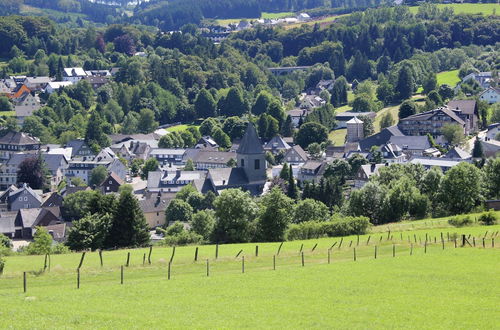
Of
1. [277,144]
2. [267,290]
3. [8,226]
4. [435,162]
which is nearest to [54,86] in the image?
[277,144]

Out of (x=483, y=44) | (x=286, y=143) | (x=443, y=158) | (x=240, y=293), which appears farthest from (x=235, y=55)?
(x=240, y=293)

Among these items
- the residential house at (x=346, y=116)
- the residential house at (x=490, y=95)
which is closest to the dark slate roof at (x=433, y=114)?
the residential house at (x=346, y=116)

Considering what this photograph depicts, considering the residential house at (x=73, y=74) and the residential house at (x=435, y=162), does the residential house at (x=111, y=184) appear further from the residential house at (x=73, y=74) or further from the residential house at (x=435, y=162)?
the residential house at (x=73, y=74)

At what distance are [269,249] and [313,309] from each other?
50.5 feet

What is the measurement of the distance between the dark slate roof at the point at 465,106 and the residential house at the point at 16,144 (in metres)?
54.3

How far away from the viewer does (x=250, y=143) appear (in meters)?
81.3

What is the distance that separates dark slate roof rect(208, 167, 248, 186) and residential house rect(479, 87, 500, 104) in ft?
168

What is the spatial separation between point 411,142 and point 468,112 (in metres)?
12.1

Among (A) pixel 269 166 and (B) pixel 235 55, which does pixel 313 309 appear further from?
(B) pixel 235 55

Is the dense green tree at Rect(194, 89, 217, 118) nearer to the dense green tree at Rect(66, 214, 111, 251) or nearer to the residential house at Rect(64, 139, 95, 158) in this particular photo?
the residential house at Rect(64, 139, 95, 158)

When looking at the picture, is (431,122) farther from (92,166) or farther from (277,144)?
(92,166)

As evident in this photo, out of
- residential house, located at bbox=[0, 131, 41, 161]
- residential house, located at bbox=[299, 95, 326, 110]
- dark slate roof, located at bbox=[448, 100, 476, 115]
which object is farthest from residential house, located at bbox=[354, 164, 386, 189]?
residential house, located at bbox=[299, 95, 326, 110]

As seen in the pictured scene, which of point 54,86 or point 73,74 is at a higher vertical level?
point 73,74

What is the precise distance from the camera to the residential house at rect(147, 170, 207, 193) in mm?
88750
